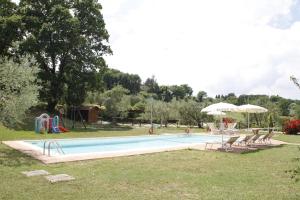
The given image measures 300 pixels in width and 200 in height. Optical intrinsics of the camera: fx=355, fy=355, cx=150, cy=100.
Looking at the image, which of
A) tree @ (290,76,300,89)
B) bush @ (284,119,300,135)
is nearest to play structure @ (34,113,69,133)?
bush @ (284,119,300,135)

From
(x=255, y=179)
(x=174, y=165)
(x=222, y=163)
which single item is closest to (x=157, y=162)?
(x=174, y=165)

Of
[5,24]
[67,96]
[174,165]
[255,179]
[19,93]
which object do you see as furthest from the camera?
[67,96]

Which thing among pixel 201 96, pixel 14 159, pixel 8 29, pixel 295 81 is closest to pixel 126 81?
pixel 201 96

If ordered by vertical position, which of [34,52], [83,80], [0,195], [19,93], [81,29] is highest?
[81,29]

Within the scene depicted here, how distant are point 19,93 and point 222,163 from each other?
28.2ft

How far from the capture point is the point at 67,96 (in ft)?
124

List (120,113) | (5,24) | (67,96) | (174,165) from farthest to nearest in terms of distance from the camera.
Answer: (120,113), (67,96), (5,24), (174,165)

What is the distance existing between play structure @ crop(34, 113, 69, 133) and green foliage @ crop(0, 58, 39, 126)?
11698mm

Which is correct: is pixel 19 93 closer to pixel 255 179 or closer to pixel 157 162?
pixel 157 162

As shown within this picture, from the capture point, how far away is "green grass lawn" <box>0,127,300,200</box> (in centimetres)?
807

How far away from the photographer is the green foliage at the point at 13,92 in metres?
13.8

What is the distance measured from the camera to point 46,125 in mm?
26953

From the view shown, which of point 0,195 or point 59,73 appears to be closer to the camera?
point 0,195

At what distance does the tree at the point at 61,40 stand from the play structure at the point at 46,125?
9143 millimetres
